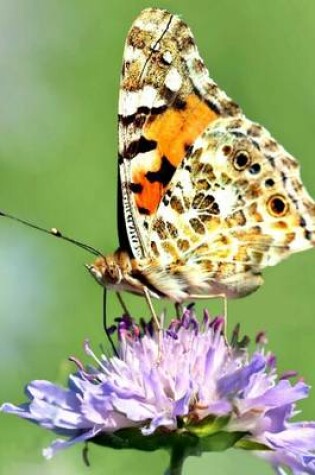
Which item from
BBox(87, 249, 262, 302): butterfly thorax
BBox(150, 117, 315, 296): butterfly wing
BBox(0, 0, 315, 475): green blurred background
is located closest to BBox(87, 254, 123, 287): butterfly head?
BBox(87, 249, 262, 302): butterfly thorax

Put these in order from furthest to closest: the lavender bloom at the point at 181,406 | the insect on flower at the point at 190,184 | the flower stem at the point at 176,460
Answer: the insect on flower at the point at 190,184, the lavender bloom at the point at 181,406, the flower stem at the point at 176,460

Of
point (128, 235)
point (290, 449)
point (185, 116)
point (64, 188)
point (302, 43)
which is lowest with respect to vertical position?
point (290, 449)

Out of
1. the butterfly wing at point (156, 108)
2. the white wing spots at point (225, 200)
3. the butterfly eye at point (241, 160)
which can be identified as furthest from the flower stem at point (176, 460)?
the butterfly eye at point (241, 160)

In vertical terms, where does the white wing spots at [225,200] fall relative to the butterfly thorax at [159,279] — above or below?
Answer: above

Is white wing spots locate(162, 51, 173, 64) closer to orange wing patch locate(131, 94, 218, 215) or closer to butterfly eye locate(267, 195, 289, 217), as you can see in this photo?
orange wing patch locate(131, 94, 218, 215)

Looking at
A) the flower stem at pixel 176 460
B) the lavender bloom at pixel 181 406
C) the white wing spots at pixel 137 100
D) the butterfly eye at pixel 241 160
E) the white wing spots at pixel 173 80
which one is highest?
the white wing spots at pixel 173 80

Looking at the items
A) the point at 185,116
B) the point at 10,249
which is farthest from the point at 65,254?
the point at 185,116

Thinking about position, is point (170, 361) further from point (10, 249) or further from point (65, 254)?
point (65, 254)

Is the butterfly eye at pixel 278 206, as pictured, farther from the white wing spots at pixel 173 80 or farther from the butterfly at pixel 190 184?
the white wing spots at pixel 173 80
